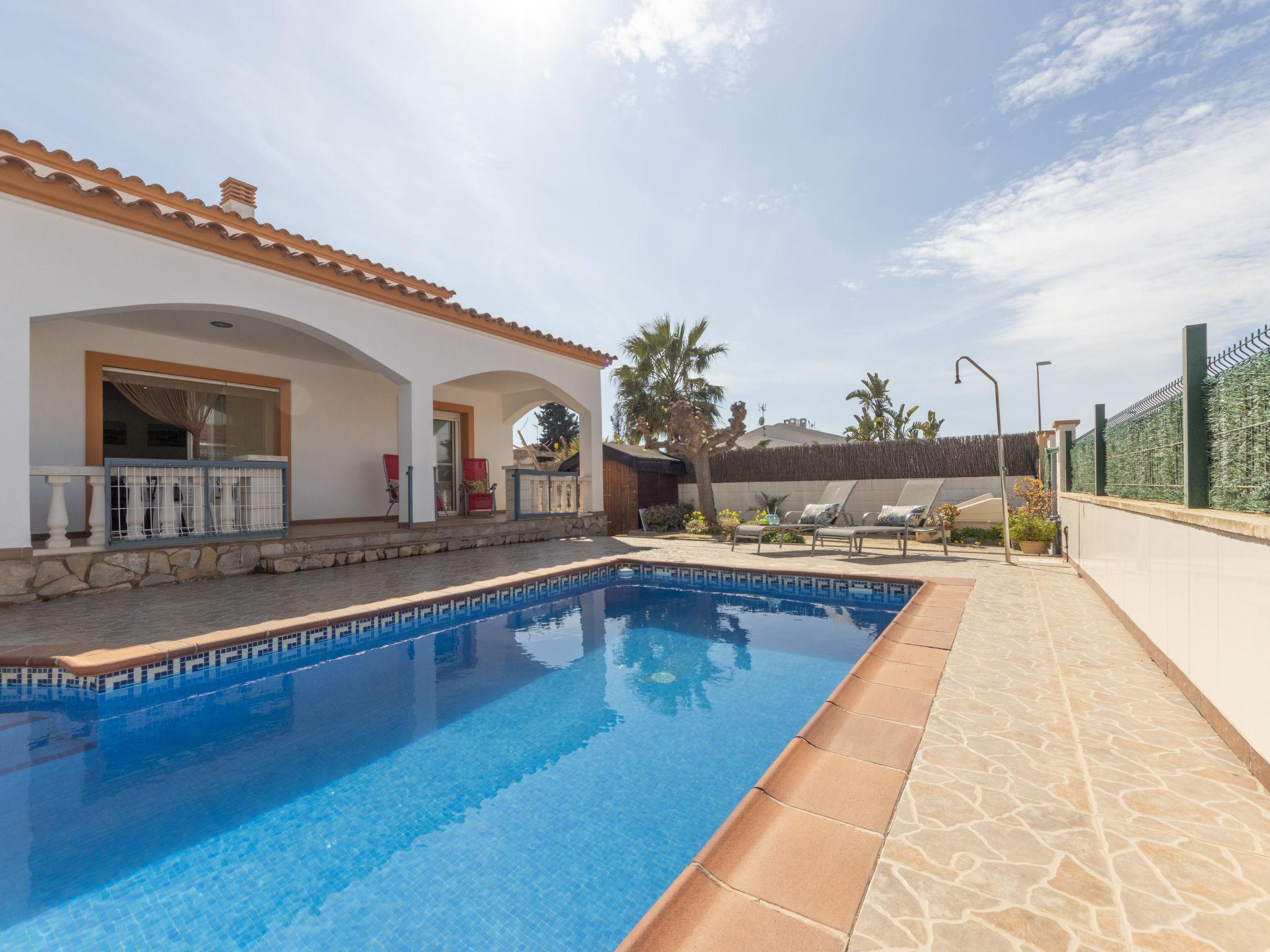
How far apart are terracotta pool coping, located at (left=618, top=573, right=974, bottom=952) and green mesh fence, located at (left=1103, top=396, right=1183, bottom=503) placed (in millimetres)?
2810

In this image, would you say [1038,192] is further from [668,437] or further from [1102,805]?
[668,437]

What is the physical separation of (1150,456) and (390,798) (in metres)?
6.50

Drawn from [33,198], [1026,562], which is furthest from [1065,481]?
[33,198]

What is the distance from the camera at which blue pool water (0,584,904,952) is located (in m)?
2.16

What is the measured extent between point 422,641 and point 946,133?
10478 millimetres

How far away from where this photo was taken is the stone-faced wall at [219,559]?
6.04 m

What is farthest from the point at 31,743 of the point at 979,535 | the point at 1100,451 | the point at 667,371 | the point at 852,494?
the point at 852,494

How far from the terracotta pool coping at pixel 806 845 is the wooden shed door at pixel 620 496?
12.4 m

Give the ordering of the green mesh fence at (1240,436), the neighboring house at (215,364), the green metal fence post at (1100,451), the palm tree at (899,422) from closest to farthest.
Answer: the green mesh fence at (1240,436) < the neighboring house at (215,364) < the green metal fence post at (1100,451) < the palm tree at (899,422)

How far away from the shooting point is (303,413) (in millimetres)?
10625

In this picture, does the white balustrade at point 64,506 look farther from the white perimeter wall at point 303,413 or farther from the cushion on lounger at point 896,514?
the cushion on lounger at point 896,514

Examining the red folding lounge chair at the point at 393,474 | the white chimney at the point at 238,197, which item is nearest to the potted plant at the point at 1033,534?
the red folding lounge chair at the point at 393,474

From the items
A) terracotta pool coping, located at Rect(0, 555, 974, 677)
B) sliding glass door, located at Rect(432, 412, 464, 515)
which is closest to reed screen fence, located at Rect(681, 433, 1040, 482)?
sliding glass door, located at Rect(432, 412, 464, 515)

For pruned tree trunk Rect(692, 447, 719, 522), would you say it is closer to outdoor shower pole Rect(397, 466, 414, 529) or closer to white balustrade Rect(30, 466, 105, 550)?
outdoor shower pole Rect(397, 466, 414, 529)
